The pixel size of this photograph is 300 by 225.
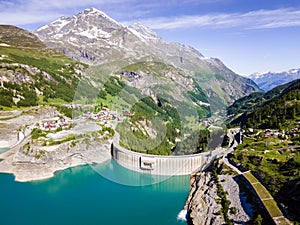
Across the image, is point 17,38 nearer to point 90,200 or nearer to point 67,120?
point 67,120

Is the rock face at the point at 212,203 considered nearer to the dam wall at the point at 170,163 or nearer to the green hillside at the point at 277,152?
the green hillside at the point at 277,152

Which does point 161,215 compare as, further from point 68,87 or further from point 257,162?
point 68,87

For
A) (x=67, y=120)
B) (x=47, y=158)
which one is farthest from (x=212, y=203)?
(x=67, y=120)

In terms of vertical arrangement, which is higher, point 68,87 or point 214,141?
point 68,87

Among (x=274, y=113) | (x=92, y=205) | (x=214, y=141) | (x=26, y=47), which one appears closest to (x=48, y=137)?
(x=92, y=205)

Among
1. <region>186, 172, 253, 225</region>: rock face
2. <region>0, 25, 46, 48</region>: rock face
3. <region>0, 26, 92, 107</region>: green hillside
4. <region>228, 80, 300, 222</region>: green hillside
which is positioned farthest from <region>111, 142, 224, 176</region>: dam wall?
<region>0, 25, 46, 48</region>: rock face

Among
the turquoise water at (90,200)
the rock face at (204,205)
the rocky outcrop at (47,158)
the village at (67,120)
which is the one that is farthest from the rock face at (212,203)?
the village at (67,120)
